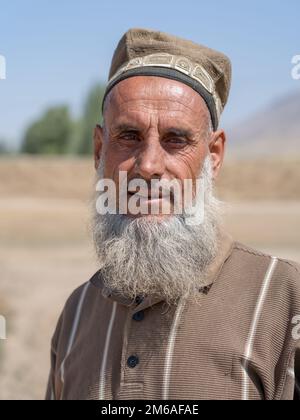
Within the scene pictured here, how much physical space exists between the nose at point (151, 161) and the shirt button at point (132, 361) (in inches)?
21.8

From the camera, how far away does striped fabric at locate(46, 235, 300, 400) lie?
1776 millimetres

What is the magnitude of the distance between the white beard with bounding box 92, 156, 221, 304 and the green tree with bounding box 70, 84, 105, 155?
47753 millimetres

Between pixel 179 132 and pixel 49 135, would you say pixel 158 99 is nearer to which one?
pixel 179 132

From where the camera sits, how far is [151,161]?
1.90 metres

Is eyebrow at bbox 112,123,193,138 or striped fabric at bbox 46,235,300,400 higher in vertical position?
eyebrow at bbox 112,123,193,138

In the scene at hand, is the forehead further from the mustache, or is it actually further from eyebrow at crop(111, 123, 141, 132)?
the mustache

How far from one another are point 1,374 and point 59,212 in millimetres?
15837

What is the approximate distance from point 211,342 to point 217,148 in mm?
686

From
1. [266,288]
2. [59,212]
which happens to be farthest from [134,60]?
→ [59,212]

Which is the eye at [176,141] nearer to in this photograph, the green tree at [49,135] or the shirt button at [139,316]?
the shirt button at [139,316]

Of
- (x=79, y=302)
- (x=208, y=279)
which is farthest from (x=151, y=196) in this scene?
(x=79, y=302)

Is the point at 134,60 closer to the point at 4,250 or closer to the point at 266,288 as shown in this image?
the point at 266,288

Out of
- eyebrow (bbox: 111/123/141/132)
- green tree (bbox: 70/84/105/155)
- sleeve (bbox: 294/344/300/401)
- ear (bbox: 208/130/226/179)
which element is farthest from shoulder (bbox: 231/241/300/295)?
green tree (bbox: 70/84/105/155)

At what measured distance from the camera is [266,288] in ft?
6.17
